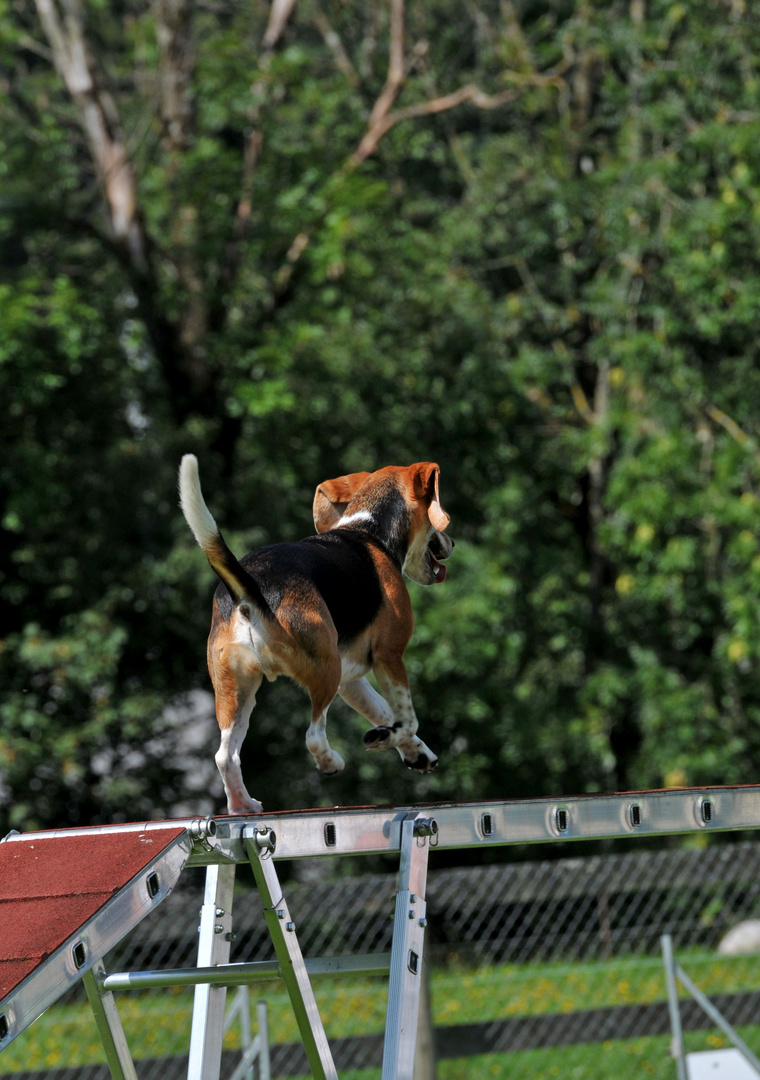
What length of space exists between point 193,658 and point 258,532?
1782 millimetres

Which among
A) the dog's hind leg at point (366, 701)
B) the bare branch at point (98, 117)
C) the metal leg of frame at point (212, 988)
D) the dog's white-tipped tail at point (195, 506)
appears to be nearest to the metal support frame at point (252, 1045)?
the metal leg of frame at point (212, 988)

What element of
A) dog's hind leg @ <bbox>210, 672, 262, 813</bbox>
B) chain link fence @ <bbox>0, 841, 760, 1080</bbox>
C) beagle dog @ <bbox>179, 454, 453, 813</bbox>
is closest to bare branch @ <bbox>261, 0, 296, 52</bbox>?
chain link fence @ <bbox>0, 841, 760, 1080</bbox>

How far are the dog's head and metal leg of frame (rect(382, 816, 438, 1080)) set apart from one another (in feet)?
3.45

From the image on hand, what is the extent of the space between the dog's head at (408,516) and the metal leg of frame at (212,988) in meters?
1.17

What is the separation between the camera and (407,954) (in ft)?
9.96

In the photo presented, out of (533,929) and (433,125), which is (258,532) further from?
(433,125)

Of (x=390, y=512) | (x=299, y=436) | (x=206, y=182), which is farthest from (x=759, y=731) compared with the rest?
(x=390, y=512)

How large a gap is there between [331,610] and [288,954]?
993 mm

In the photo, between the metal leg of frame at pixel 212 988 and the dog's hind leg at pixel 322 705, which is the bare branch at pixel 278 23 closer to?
the dog's hind leg at pixel 322 705

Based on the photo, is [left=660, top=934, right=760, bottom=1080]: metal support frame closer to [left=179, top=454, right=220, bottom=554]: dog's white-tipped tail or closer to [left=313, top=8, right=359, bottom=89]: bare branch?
[left=179, top=454, right=220, bottom=554]: dog's white-tipped tail

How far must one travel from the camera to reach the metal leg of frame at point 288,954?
3084mm

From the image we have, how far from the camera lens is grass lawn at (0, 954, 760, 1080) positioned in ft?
25.1

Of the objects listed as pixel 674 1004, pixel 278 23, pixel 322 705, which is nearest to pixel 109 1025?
pixel 322 705

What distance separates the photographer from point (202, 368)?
39.0ft
